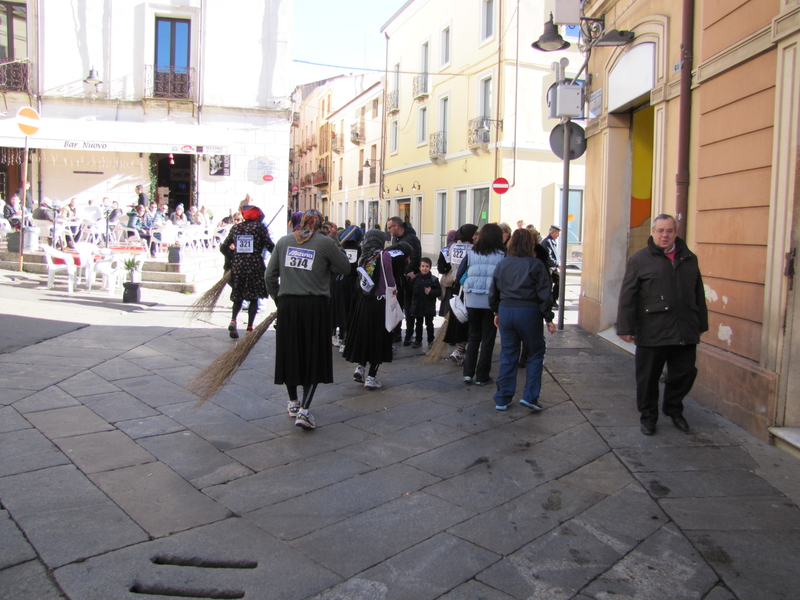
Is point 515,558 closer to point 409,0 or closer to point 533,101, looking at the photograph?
point 533,101

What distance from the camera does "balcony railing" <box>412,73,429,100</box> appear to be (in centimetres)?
3084

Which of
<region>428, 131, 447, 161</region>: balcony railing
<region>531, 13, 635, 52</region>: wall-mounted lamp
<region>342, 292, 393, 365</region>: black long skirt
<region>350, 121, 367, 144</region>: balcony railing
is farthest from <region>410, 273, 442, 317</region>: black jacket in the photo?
<region>350, 121, 367, 144</region>: balcony railing

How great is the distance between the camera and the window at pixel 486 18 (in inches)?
1019

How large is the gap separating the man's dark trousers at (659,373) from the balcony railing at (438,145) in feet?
81.0

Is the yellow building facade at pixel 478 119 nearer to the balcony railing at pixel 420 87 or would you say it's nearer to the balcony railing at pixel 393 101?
the balcony railing at pixel 420 87

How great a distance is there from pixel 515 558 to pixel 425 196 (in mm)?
28598

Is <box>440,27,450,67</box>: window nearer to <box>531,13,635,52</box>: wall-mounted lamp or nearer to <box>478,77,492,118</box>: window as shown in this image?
<box>478,77,492,118</box>: window

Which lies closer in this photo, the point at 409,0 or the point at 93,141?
the point at 93,141

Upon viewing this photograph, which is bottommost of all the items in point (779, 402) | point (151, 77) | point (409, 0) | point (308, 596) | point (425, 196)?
point (308, 596)

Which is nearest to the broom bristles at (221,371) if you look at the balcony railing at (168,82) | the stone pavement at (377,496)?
the stone pavement at (377,496)

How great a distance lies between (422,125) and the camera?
31781 millimetres

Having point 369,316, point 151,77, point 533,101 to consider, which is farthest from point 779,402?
point 533,101

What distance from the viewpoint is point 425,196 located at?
102ft

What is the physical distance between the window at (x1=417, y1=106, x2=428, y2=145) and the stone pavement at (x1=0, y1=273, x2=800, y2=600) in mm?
26171
